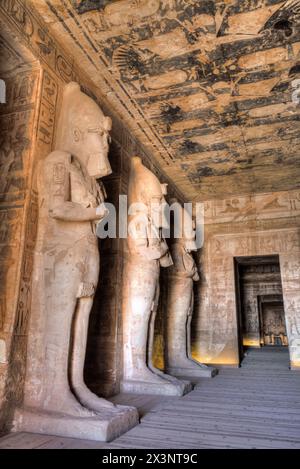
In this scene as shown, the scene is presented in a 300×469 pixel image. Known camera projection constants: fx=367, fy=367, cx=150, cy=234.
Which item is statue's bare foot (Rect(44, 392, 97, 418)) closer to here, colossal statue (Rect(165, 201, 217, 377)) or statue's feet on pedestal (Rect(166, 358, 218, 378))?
statue's feet on pedestal (Rect(166, 358, 218, 378))

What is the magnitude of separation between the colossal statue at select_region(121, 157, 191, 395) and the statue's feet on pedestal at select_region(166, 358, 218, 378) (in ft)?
4.88

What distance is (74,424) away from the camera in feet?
9.27

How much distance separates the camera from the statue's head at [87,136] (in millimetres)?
3717

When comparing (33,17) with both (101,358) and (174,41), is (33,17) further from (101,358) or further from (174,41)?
(101,358)

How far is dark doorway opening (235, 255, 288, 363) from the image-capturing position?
1405cm

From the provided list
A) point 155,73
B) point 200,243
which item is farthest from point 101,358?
point 200,243

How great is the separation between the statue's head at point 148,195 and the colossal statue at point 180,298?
5.45ft

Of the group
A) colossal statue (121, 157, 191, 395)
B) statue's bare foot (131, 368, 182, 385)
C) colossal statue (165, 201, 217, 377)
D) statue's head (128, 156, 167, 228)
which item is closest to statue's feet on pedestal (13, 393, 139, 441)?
statue's bare foot (131, 368, 182, 385)

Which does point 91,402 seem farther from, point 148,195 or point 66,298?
point 148,195

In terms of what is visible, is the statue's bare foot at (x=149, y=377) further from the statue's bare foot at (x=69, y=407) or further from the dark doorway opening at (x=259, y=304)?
the dark doorway opening at (x=259, y=304)

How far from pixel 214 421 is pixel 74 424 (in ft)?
4.53

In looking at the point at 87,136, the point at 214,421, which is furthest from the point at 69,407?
the point at 87,136

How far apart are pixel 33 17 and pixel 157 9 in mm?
1305

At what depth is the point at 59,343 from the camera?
3.18 metres
